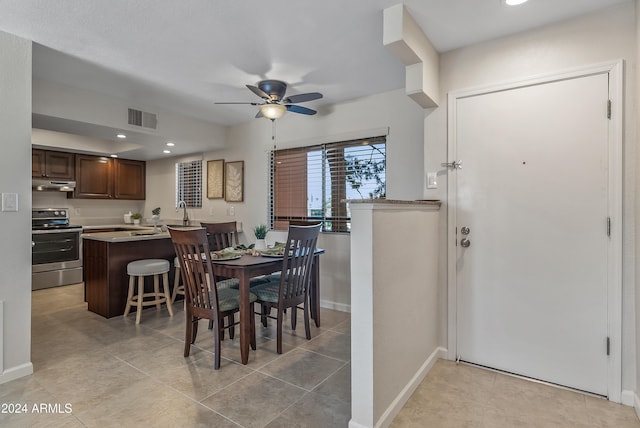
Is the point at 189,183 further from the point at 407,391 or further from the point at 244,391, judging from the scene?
the point at 407,391

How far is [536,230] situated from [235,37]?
8.09 feet

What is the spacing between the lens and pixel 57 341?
9.21 feet

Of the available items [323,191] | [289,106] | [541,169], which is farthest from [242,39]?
[541,169]

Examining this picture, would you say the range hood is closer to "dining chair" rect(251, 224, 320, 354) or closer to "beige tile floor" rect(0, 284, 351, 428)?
A: "beige tile floor" rect(0, 284, 351, 428)

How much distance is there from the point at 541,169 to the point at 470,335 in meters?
1.28

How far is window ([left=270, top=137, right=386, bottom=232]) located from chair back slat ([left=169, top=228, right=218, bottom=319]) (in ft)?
4.79

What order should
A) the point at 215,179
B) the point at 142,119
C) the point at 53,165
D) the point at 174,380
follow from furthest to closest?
the point at 53,165 → the point at 215,179 → the point at 142,119 → the point at 174,380

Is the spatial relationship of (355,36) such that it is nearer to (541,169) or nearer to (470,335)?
(541,169)

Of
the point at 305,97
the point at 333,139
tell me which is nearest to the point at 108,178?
the point at 333,139

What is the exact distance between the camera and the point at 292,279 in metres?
2.70

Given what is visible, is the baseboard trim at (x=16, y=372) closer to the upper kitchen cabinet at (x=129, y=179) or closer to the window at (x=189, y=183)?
the window at (x=189, y=183)

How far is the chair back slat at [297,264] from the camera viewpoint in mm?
2577

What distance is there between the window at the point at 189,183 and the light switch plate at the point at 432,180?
3828 millimetres

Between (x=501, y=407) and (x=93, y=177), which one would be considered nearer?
(x=501, y=407)
